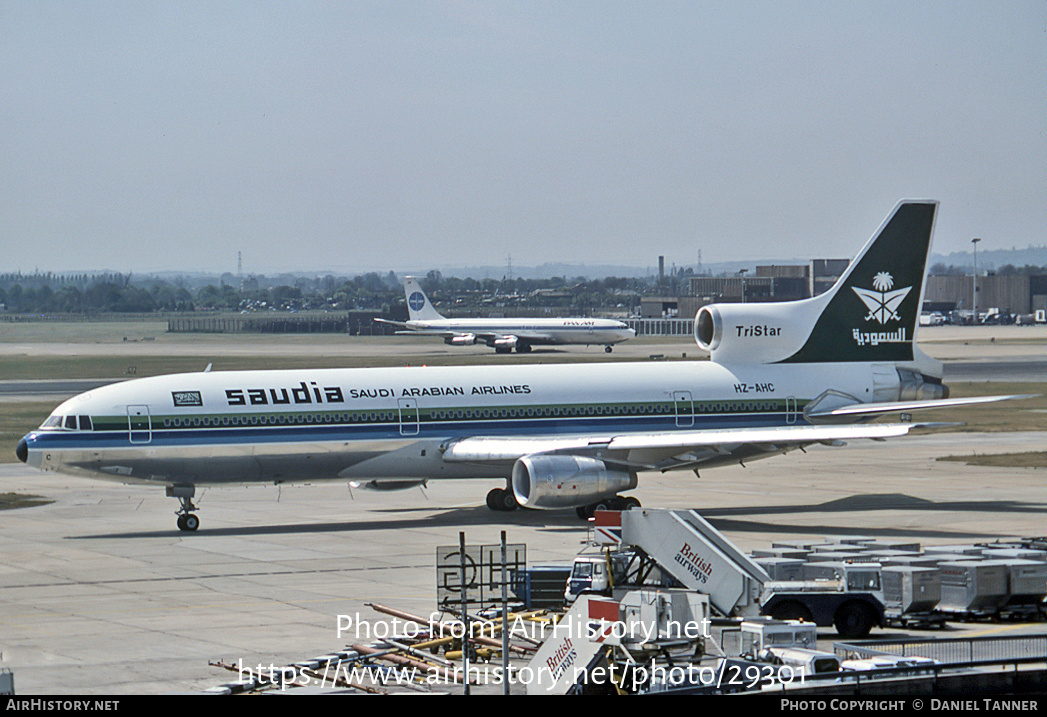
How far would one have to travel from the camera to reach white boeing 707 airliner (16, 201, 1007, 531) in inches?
1708

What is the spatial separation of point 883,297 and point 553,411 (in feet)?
46.1

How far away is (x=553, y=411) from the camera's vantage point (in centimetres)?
4781

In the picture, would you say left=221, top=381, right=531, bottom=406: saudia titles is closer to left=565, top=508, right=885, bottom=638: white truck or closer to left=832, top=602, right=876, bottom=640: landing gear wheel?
left=565, top=508, right=885, bottom=638: white truck

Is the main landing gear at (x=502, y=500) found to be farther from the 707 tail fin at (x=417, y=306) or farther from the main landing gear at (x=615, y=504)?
the 707 tail fin at (x=417, y=306)

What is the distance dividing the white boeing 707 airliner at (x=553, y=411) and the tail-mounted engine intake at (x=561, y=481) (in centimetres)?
5

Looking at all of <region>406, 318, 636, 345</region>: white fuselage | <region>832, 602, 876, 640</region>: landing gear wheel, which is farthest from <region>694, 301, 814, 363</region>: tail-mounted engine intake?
<region>406, 318, 636, 345</region>: white fuselage

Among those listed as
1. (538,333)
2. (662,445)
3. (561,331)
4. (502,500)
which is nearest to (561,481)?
(662,445)

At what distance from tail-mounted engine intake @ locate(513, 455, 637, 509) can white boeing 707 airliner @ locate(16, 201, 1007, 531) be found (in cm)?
5

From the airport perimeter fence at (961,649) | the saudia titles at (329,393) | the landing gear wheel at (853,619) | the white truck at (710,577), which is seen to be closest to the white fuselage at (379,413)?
the saudia titles at (329,393)

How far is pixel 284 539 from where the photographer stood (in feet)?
141

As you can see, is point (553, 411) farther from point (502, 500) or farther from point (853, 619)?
point (853, 619)

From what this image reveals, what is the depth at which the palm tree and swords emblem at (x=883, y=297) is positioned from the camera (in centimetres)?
5231

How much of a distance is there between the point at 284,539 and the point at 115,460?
229 inches
